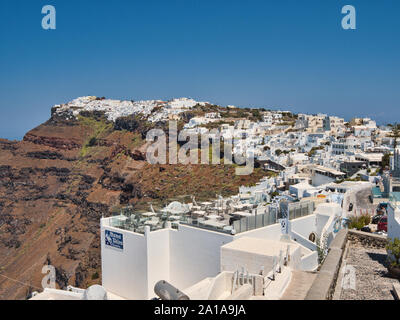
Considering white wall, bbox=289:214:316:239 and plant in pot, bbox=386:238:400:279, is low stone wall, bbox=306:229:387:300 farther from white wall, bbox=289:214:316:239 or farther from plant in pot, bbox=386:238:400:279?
white wall, bbox=289:214:316:239

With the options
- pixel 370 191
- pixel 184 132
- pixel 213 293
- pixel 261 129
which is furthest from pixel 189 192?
pixel 213 293

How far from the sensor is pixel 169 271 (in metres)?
9.81

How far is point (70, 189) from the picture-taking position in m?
48.6

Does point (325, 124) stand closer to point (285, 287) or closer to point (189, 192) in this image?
point (189, 192)

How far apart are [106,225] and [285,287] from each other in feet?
20.7

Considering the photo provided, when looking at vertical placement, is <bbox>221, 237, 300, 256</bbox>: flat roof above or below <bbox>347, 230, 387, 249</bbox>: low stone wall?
above

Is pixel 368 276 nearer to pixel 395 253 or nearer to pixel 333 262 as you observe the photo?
pixel 395 253

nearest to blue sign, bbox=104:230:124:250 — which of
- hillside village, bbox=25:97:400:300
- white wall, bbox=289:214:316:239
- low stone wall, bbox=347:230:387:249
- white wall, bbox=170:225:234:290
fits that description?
hillside village, bbox=25:97:400:300

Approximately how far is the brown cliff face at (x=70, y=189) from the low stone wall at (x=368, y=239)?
51.7 feet

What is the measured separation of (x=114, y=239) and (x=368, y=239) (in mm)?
6263

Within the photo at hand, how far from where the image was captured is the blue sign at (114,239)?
33.4 ft

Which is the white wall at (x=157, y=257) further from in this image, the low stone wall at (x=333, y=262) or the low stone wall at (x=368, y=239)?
the low stone wall at (x=368, y=239)

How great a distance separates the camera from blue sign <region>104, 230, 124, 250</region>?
10.2 meters

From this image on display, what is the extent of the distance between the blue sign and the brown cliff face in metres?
13.6
